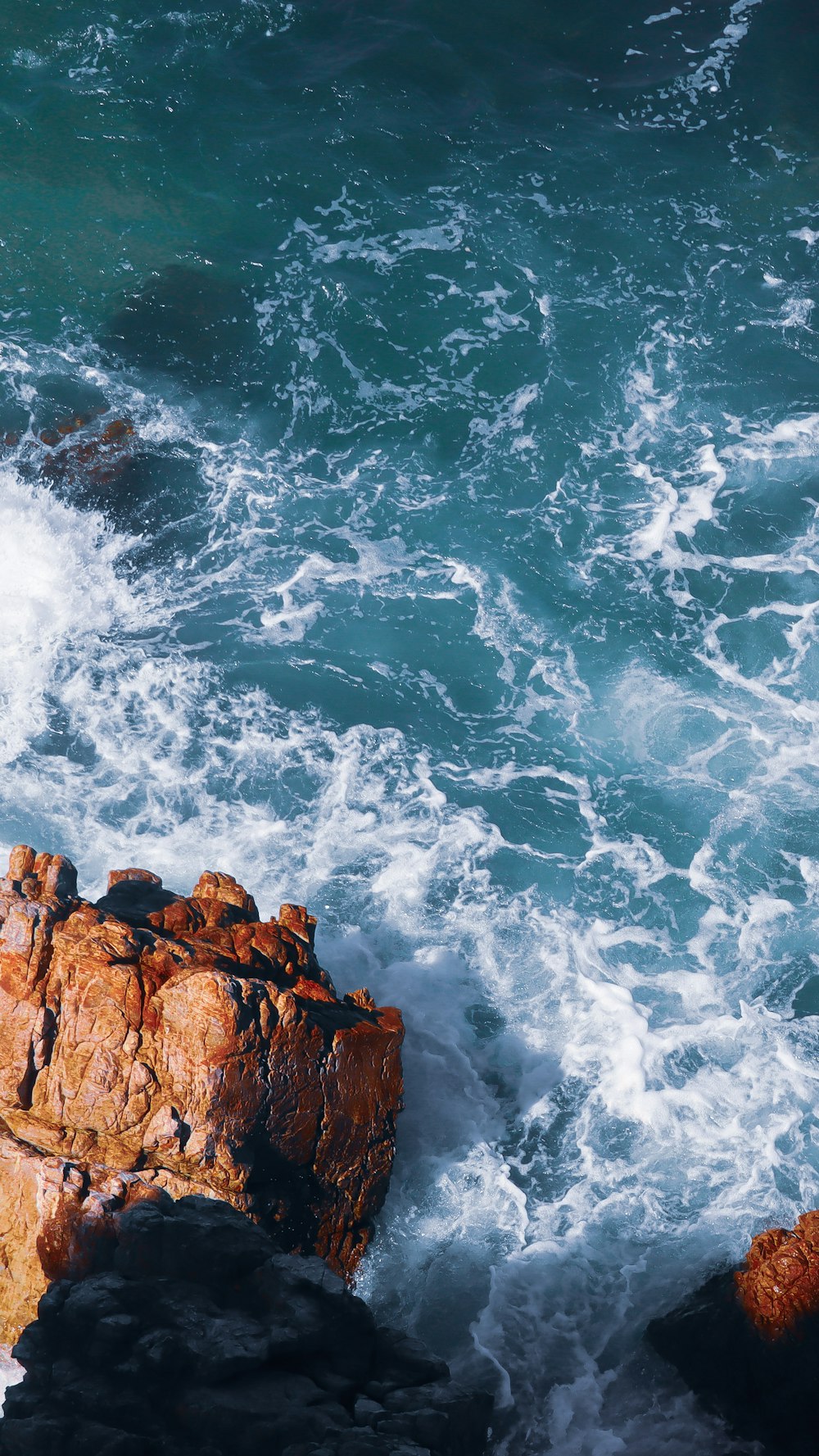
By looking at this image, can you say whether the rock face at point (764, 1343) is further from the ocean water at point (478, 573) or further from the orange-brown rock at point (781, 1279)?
the ocean water at point (478, 573)

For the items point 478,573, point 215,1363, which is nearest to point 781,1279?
point 215,1363

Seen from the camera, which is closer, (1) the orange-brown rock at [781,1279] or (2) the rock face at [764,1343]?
(2) the rock face at [764,1343]

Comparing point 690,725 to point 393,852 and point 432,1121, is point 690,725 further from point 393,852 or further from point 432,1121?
point 432,1121

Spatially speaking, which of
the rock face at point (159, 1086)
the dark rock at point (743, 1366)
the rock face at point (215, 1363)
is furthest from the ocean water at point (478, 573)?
the rock face at point (215, 1363)

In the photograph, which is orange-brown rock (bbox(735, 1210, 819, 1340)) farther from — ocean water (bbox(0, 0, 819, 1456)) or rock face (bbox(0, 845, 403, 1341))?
rock face (bbox(0, 845, 403, 1341))

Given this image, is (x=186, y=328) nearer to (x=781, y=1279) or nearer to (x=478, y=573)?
(x=478, y=573)

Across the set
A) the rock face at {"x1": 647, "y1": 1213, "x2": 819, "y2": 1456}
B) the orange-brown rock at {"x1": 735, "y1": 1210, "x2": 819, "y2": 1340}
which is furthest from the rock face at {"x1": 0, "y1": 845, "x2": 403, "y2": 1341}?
the orange-brown rock at {"x1": 735, "y1": 1210, "x2": 819, "y2": 1340}

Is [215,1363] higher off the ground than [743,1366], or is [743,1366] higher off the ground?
[215,1363]
